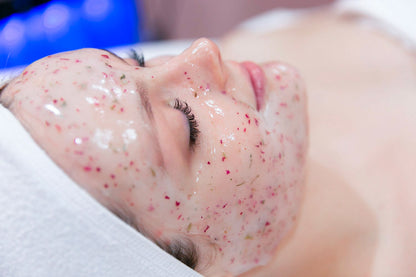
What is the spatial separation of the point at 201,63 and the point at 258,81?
6.4 inches

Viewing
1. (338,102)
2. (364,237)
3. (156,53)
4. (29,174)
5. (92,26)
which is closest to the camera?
(29,174)

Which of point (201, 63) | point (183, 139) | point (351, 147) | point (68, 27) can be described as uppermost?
point (201, 63)

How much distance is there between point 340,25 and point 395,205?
75 cm

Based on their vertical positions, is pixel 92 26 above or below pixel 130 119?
below

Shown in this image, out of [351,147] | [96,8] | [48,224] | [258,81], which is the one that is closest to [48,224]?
[48,224]

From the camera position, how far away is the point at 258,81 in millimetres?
964

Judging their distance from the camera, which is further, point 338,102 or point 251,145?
point 338,102

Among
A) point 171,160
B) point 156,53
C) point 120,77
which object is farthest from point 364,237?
point 156,53

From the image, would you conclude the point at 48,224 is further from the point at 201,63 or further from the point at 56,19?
the point at 56,19

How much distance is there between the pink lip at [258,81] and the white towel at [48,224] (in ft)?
1.35

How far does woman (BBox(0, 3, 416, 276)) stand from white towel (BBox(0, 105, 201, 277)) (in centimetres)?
3

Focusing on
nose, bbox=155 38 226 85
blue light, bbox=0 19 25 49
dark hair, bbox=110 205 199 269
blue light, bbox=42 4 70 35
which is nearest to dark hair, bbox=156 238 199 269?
dark hair, bbox=110 205 199 269

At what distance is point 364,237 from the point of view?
1.07 m

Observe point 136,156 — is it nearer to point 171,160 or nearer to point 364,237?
point 171,160
